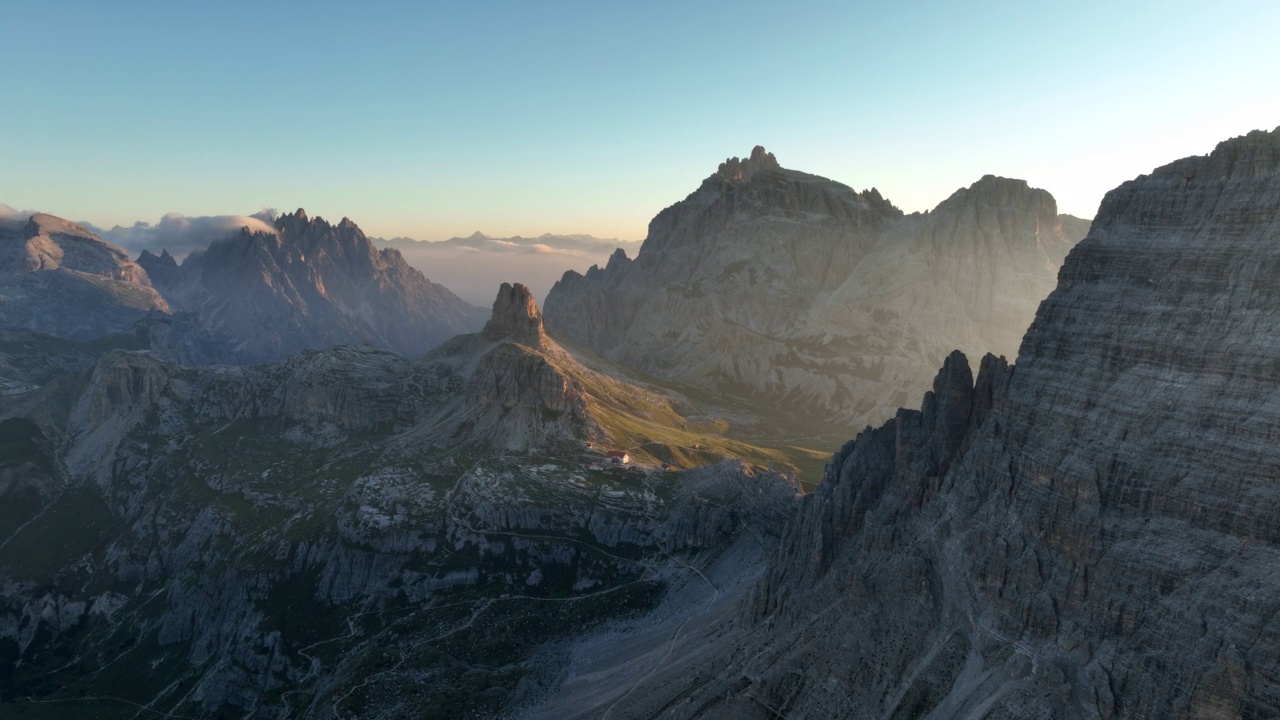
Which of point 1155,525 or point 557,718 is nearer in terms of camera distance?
point 1155,525

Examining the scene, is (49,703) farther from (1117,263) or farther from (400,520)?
(1117,263)

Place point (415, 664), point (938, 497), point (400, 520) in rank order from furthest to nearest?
point (400, 520) → point (415, 664) → point (938, 497)

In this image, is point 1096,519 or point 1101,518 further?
point 1096,519

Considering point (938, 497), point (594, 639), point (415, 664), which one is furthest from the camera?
point (594, 639)

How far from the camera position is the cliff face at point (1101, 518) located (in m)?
69.1

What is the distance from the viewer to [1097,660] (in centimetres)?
7400

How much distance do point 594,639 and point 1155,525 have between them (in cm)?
10350

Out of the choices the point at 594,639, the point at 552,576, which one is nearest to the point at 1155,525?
the point at 594,639

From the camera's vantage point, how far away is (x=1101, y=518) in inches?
3076

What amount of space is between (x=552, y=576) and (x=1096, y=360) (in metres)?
130

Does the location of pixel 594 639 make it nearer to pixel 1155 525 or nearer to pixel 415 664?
pixel 415 664

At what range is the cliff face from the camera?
69062mm

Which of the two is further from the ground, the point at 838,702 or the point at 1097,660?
the point at 1097,660

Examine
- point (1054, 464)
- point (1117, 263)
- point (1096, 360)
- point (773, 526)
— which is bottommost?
point (773, 526)
